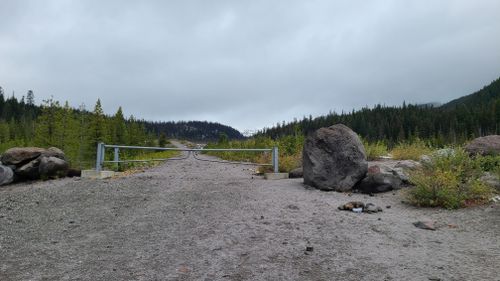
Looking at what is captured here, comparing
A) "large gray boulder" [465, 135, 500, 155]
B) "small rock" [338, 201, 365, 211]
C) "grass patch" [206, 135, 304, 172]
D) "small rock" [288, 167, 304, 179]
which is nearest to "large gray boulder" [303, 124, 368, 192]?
"small rock" [338, 201, 365, 211]

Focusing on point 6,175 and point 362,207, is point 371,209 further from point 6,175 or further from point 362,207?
point 6,175

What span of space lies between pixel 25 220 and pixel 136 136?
2097 inches

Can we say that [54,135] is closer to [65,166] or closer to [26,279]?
[65,166]

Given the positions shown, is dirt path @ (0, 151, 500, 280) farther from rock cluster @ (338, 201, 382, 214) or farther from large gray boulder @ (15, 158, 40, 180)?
large gray boulder @ (15, 158, 40, 180)

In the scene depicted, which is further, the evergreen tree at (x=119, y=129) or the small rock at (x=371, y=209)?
the evergreen tree at (x=119, y=129)

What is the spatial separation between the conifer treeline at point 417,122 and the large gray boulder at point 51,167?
5910cm

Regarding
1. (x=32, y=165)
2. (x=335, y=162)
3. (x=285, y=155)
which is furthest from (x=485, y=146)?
(x=32, y=165)

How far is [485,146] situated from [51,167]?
43.3ft

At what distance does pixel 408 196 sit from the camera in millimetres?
8547

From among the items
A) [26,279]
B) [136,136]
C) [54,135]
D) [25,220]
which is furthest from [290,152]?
[136,136]

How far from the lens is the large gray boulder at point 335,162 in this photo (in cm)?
1002

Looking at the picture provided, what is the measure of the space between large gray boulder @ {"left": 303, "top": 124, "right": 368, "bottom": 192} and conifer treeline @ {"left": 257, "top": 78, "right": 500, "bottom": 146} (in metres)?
59.6

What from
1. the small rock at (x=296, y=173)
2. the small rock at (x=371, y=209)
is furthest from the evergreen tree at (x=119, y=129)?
the small rock at (x=371, y=209)

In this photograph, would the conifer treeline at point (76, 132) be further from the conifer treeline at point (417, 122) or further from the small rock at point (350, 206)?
the conifer treeline at point (417, 122)
